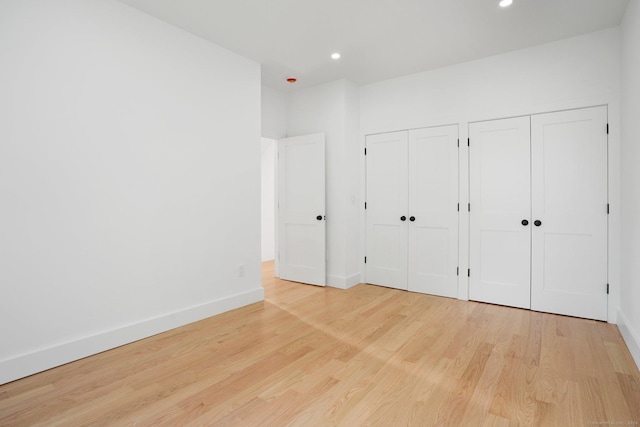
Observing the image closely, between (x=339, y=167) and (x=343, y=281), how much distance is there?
5.20ft

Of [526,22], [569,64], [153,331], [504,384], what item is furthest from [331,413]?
[569,64]

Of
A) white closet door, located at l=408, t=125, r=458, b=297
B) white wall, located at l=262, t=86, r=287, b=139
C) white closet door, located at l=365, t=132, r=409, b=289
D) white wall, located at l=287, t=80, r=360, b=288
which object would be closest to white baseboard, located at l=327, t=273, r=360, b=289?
white wall, located at l=287, t=80, r=360, b=288

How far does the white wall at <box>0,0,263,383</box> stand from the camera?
7.43 ft

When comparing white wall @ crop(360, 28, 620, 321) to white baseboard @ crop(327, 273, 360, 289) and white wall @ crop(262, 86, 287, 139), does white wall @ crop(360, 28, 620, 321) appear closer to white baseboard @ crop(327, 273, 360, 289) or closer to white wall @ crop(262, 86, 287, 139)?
white wall @ crop(262, 86, 287, 139)

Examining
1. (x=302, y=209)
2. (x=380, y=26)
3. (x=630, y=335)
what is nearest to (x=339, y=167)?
(x=302, y=209)

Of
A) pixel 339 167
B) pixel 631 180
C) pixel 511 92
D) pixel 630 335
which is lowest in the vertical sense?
pixel 630 335

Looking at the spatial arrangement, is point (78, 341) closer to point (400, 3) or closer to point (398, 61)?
point (400, 3)

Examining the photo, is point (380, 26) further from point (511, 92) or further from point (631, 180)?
point (631, 180)

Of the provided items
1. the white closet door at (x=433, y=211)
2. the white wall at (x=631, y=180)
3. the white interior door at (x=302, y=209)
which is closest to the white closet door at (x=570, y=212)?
the white wall at (x=631, y=180)

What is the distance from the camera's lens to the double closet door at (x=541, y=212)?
3.23m

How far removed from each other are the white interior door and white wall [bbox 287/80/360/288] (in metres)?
0.16

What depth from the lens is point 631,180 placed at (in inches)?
105

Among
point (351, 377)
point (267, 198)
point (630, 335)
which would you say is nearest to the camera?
point (351, 377)

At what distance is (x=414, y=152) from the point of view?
4273 mm
